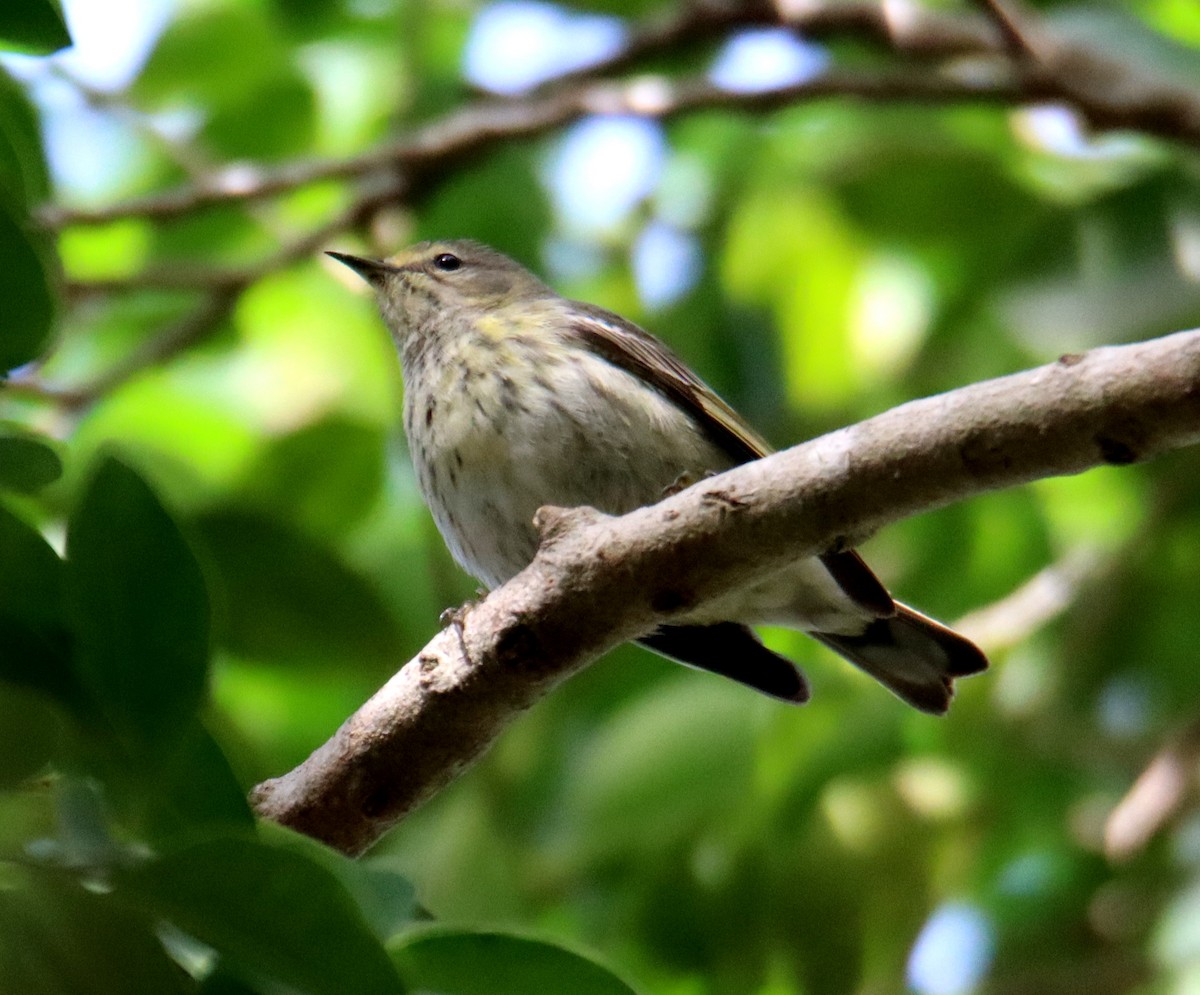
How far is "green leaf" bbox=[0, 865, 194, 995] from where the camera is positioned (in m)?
1.19

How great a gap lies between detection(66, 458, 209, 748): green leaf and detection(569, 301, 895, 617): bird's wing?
2.44m

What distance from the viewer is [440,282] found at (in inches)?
202

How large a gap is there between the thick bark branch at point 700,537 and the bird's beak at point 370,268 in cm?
273

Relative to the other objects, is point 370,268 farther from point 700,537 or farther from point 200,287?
point 700,537

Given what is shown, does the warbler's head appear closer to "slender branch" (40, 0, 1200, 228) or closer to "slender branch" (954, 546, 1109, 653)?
"slender branch" (40, 0, 1200, 228)

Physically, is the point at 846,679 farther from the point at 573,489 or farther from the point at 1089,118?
the point at 1089,118

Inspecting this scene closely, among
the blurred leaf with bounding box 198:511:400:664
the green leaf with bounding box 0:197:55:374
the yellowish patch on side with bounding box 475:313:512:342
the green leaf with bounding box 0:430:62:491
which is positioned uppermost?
the green leaf with bounding box 0:197:55:374

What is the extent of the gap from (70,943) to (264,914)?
0.14 meters

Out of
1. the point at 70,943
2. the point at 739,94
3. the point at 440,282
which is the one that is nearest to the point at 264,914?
the point at 70,943

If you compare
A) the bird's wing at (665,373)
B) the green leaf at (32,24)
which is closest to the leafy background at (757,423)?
the green leaf at (32,24)

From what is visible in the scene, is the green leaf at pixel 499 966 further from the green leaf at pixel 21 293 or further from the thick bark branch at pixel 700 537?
the thick bark branch at pixel 700 537

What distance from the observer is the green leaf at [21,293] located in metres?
1.37

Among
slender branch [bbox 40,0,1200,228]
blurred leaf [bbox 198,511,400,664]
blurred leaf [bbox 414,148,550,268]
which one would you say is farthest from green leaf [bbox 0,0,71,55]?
blurred leaf [bbox 414,148,550,268]

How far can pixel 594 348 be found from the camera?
4.39 m
